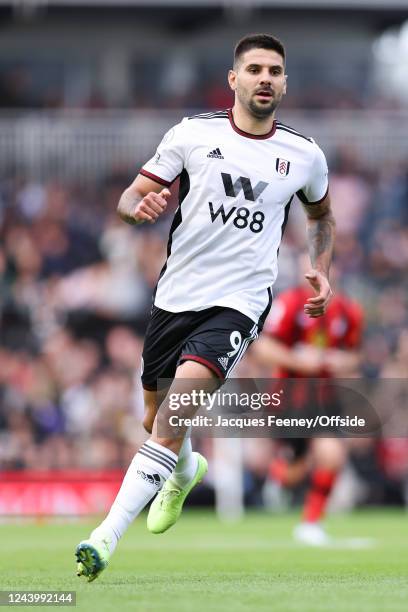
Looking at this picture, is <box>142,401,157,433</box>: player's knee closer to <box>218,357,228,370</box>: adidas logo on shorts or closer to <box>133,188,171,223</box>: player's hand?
<box>218,357,228,370</box>: adidas logo on shorts

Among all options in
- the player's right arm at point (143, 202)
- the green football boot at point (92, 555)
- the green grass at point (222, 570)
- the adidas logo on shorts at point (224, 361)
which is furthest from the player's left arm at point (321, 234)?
the green football boot at point (92, 555)

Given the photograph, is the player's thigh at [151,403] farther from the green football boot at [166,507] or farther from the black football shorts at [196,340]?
the green football boot at [166,507]

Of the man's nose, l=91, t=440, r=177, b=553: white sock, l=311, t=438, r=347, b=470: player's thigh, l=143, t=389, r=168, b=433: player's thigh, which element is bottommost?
l=311, t=438, r=347, b=470: player's thigh

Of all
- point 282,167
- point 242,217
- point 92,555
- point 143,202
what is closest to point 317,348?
point 282,167

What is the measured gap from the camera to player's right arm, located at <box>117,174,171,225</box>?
7117 mm

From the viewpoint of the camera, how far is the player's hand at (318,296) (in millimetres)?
7723

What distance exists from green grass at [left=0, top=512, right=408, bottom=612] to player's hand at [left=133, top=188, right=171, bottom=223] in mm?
1893

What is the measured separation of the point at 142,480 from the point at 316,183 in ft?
6.91

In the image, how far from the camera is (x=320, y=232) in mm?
8391

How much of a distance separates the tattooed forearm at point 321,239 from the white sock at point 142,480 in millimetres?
1594

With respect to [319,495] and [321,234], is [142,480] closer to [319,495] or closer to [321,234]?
[321,234]

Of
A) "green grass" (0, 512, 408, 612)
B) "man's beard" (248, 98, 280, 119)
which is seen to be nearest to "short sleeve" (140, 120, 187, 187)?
"man's beard" (248, 98, 280, 119)

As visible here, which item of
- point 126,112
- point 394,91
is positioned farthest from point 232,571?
point 394,91

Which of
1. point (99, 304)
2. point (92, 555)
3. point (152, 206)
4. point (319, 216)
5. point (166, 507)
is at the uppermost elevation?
point (152, 206)
